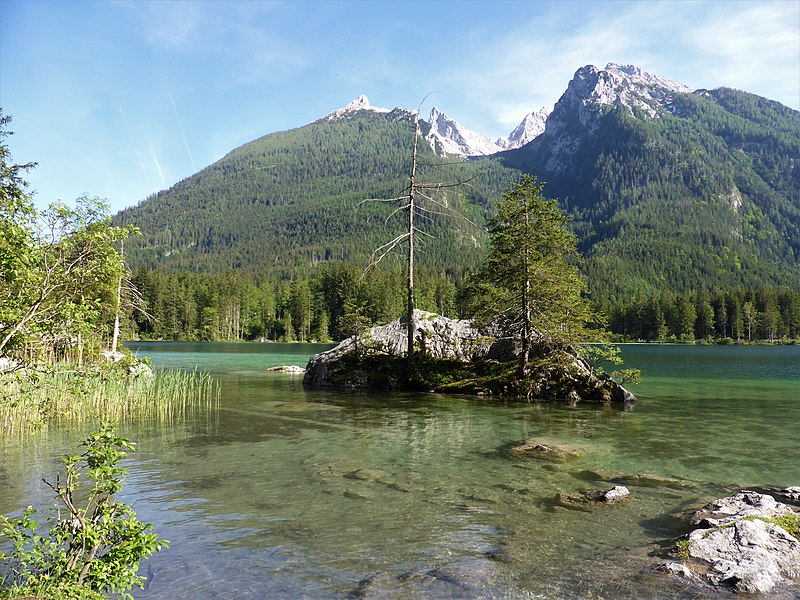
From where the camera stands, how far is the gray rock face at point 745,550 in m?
6.08

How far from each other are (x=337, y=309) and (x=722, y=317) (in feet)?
355

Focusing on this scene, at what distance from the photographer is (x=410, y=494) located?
987 centimetres

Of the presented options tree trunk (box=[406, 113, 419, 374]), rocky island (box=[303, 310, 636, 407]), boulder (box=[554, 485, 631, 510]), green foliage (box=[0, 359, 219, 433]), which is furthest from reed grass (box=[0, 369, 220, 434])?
boulder (box=[554, 485, 631, 510])

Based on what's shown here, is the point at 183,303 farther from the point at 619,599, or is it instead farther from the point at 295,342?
the point at 619,599

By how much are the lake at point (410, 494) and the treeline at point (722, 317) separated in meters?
137

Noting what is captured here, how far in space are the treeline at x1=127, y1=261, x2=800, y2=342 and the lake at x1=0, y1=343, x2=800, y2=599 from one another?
96.8 metres

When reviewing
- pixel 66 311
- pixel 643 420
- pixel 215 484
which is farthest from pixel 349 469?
pixel 643 420

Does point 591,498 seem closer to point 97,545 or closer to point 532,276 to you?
point 97,545

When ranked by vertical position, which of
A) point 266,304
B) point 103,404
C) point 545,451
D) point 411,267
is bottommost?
point 545,451

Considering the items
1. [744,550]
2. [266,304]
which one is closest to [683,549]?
[744,550]

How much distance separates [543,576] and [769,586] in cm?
263

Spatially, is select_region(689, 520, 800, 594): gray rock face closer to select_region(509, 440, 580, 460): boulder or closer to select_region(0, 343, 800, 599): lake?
select_region(0, 343, 800, 599): lake

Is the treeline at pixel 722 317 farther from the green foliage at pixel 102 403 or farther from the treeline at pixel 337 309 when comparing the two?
the green foliage at pixel 102 403

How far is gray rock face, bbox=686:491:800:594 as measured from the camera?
6.08m
